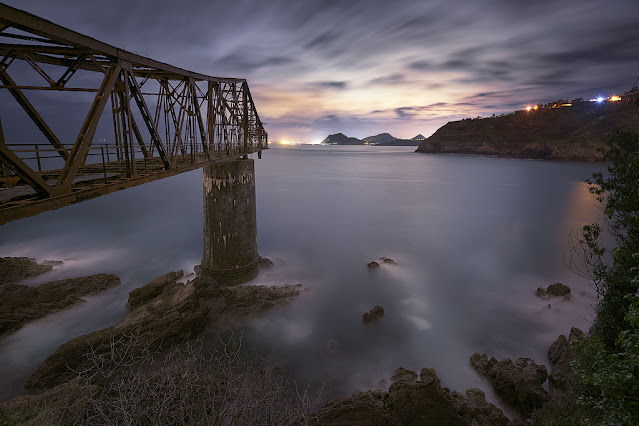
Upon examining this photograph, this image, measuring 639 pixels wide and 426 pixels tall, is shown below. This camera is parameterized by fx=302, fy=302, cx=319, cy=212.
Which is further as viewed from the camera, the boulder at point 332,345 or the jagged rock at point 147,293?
the jagged rock at point 147,293

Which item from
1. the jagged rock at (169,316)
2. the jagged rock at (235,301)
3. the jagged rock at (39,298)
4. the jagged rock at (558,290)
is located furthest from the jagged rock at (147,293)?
the jagged rock at (558,290)

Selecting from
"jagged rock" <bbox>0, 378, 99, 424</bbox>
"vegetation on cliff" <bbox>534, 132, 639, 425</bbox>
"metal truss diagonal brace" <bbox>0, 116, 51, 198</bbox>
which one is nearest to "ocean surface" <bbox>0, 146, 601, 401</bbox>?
"vegetation on cliff" <bbox>534, 132, 639, 425</bbox>

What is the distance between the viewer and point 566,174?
2904 inches

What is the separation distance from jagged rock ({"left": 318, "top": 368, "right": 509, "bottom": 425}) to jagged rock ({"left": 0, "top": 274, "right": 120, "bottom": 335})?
Answer: 15838mm

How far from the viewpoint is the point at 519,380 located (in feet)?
34.4

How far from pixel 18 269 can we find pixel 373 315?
2334 centimetres

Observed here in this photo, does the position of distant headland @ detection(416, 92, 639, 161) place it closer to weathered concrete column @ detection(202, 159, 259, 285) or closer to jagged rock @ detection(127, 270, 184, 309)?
weathered concrete column @ detection(202, 159, 259, 285)

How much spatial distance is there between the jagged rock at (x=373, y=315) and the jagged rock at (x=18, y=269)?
2216cm

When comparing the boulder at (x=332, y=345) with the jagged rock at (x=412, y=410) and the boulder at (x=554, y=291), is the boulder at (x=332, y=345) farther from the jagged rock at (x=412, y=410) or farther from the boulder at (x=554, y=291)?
the boulder at (x=554, y=291)

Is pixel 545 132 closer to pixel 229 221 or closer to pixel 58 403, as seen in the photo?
pixel 229 221

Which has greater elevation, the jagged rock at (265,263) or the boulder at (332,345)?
the jagged rock at (265,263)

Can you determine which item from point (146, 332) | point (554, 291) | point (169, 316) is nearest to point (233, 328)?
point (169, 316)

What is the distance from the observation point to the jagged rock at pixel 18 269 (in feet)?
63.2

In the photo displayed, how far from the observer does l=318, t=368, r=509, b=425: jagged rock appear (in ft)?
28.5
